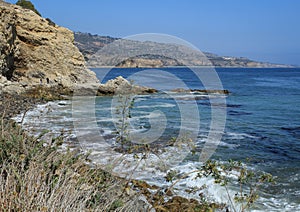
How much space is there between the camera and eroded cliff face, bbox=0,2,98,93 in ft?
92.8

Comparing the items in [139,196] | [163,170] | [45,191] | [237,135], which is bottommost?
[237,135]

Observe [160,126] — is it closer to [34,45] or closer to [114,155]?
[114,155]

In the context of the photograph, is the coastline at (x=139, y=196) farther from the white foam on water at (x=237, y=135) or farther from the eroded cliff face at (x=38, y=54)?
the eroded cliff face at (x=38, y=54)

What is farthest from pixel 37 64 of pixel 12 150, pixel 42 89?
pixel 12 150

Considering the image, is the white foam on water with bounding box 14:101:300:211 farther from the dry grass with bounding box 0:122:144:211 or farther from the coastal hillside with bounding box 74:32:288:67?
the coastal hillside with bounding box 74:32:288:67

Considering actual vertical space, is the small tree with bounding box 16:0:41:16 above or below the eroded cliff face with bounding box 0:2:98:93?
above

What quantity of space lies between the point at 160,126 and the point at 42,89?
52.6ft

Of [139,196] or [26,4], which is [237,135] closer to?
[139,196]

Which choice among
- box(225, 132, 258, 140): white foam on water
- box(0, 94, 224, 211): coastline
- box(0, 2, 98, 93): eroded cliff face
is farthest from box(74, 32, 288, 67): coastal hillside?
box(0, 94, 224, 211): coastline

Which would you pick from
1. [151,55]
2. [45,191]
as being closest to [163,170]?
[45,191]

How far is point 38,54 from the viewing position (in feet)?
101

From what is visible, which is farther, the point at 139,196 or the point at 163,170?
the point at 163,170

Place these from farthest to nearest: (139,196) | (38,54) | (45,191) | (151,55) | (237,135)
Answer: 1. (151,55)
2. (38,54)
3. (237,135)
4. (139,196)
5. (45,191)

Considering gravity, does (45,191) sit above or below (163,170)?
above
